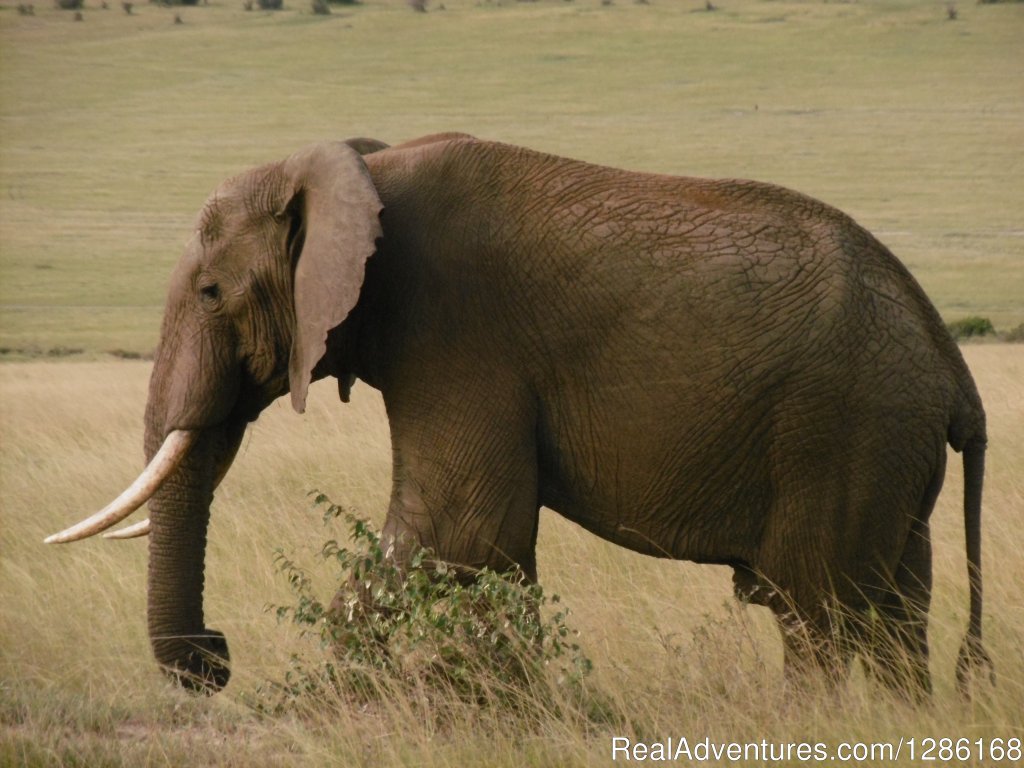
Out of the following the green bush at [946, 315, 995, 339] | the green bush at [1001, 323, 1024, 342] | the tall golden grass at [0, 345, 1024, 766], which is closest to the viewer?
the tall golden grass at [0, 345, 1024, 766]

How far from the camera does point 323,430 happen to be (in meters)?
13.2

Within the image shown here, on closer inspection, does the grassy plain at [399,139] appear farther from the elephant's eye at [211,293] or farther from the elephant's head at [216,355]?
the elephant's eye at [211,293]

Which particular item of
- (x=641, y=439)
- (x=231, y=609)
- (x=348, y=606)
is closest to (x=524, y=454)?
(x=641, y=439)

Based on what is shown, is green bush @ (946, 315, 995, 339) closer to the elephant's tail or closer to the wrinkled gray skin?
the elephant's tail

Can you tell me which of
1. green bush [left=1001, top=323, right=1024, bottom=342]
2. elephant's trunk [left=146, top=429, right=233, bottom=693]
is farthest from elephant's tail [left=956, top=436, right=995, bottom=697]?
green bush [left=1001, top=323, right=1024, bottom=342]

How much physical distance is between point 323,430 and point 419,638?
7729mm

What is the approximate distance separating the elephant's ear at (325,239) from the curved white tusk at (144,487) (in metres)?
0.45

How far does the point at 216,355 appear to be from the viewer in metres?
5.83

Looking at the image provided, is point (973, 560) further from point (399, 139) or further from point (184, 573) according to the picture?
point (399, 139)

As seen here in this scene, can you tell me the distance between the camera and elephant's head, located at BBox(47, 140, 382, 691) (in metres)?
5.66

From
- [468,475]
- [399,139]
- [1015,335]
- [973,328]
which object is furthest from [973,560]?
[399,139]

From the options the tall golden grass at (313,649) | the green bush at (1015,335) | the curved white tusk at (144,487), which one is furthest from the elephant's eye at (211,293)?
the green bush at (1015,335)

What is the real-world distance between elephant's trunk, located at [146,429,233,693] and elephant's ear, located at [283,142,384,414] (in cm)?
54

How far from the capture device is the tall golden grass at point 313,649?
5.17 metres
